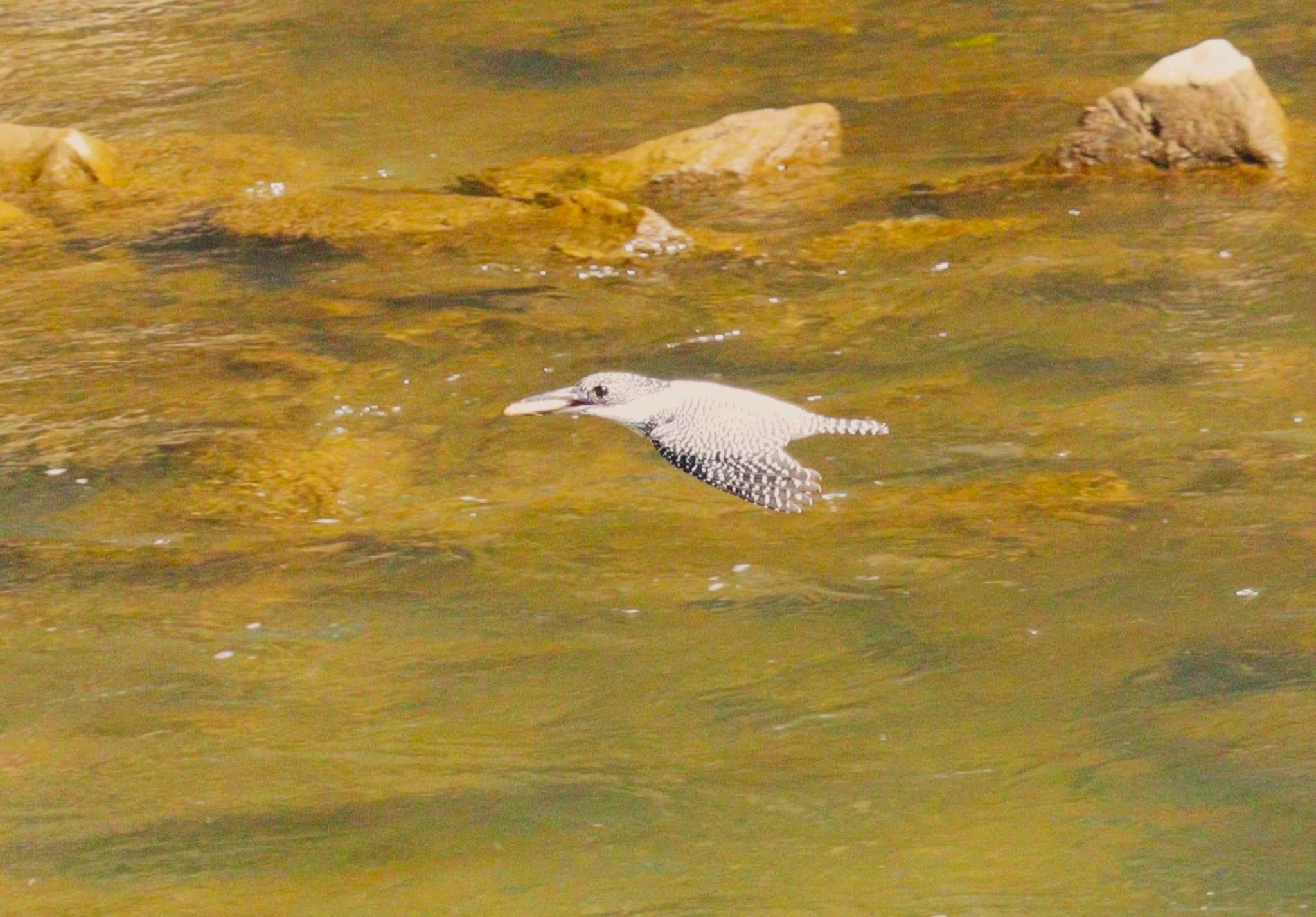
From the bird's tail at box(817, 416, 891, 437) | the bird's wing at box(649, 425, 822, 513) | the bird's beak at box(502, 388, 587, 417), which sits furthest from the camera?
the bird's beak at box(502, 388, 587, 417)

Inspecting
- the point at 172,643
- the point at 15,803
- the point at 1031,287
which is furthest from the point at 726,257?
the point at 15,803

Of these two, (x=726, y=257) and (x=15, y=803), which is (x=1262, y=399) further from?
(x=15, y=803)

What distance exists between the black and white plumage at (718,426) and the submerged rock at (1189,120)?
495cm

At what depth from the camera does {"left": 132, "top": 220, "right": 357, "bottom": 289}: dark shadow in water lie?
9414 millimetres

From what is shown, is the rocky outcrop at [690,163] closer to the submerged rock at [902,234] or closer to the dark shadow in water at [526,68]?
the submerged rock at [902,234]

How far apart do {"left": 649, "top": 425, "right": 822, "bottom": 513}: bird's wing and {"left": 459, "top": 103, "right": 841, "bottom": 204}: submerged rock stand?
A: 5430 mm

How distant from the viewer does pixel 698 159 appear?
34.6 feet

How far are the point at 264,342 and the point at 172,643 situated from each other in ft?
9.70

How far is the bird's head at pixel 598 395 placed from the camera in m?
5.65

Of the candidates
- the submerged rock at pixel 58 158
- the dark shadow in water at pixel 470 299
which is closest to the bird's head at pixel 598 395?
the dark shadow in water at pixel 470 299

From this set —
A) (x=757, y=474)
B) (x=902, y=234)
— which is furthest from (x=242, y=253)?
(x=757, y=474)

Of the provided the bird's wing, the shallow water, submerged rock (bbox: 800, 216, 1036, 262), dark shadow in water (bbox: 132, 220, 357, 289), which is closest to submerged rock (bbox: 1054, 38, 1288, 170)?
the shallow water

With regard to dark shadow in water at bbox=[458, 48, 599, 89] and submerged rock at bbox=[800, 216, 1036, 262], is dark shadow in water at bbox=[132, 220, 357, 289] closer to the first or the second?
submerged rock at bbox=[800, 216, 1036, 262]

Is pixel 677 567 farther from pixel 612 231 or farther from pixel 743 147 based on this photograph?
pixel 743 147
